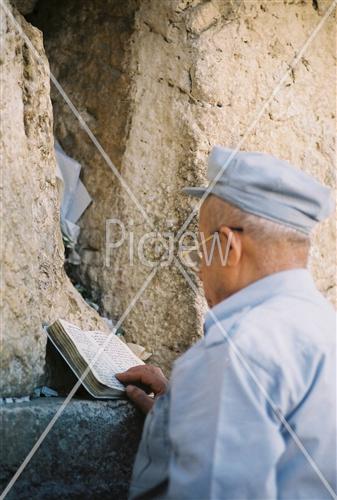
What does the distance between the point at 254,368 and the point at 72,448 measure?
73cm

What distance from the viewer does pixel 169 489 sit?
140cm

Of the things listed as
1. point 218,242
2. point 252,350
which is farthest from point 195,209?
point 252,350

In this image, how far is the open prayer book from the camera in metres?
1.98

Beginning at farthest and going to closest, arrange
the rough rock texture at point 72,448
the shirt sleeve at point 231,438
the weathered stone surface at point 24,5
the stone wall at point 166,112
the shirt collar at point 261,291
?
the stone wall at point 166,112 < the weathered stone surface at point 24,5 < the rough rock texture at point 72,448 < the shirt collar at point 261,291 < the shirt sleeve at point 231,438

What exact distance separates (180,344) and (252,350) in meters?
1.36

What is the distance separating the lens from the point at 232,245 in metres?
1.58

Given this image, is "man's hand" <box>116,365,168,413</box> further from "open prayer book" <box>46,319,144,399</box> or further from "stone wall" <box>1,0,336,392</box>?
"stone wall" <box>1,0,336,392</box>

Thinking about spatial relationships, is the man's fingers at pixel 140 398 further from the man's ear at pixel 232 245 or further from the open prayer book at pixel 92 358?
the man's ear at pixel 232 245

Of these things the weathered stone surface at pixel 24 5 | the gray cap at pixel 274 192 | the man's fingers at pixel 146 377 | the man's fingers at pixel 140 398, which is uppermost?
the weathered stone surface at pixel 24 5

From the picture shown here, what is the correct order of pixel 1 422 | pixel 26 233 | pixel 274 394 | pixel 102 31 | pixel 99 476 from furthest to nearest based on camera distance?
1. pixel 102 31
2. pixel 26 233
3. pixel 99 476
4. pixel 1 422
5. pixel 274 394

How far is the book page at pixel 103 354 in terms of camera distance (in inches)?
78.9

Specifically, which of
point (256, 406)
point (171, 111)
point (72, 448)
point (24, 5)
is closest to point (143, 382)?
point (72, 448)

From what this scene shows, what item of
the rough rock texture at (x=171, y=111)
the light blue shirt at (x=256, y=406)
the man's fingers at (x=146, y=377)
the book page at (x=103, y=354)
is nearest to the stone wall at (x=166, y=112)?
the rough rock texture at (x=171, y=111)

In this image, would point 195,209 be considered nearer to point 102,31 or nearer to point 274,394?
point 102,31
